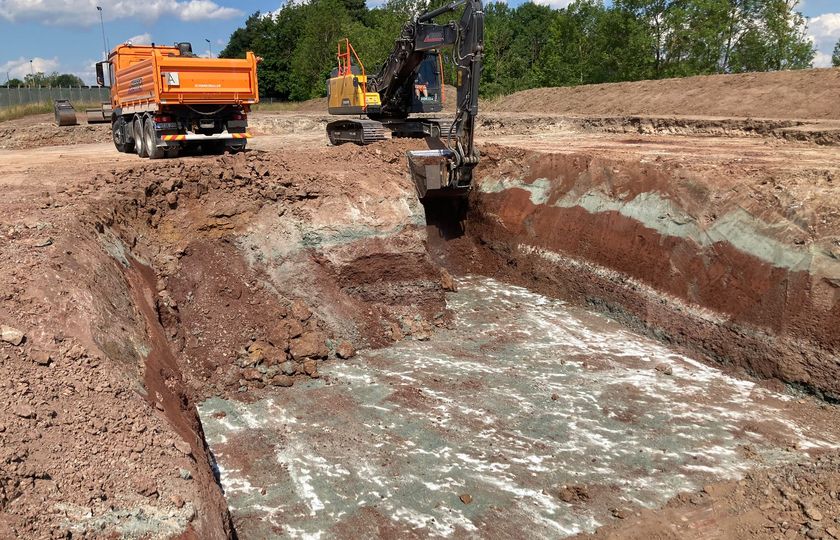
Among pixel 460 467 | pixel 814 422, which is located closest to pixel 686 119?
pixel 814 422

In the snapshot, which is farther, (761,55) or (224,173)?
(761,55)

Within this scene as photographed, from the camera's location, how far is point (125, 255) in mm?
7980

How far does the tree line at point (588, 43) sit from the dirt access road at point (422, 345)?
18407mm

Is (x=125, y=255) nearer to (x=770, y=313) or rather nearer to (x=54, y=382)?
(x=54, y=382)

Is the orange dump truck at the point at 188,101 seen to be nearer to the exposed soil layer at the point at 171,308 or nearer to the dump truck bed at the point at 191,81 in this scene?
the dump truck bed at the point at 191,81

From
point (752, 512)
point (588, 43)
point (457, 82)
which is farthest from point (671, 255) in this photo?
point (588, 43)

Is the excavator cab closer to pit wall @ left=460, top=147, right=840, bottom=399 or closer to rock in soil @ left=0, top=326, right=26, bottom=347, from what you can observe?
pit wall @ left=460, top=147, right=840, bottom=399

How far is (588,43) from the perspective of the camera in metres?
36.1

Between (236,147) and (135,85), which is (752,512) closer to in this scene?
(236,147)

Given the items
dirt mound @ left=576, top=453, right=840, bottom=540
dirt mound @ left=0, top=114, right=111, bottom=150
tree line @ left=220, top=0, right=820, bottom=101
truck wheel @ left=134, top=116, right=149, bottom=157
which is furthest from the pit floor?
tree line @ left=220, top=0, right=820, bottom=101

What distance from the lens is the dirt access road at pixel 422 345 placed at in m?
4.70

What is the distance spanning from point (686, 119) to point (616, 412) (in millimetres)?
11734

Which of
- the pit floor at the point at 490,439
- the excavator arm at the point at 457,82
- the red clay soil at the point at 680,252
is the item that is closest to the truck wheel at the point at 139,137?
the excavator arm at the point at 457,82

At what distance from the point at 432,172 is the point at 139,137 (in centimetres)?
741
